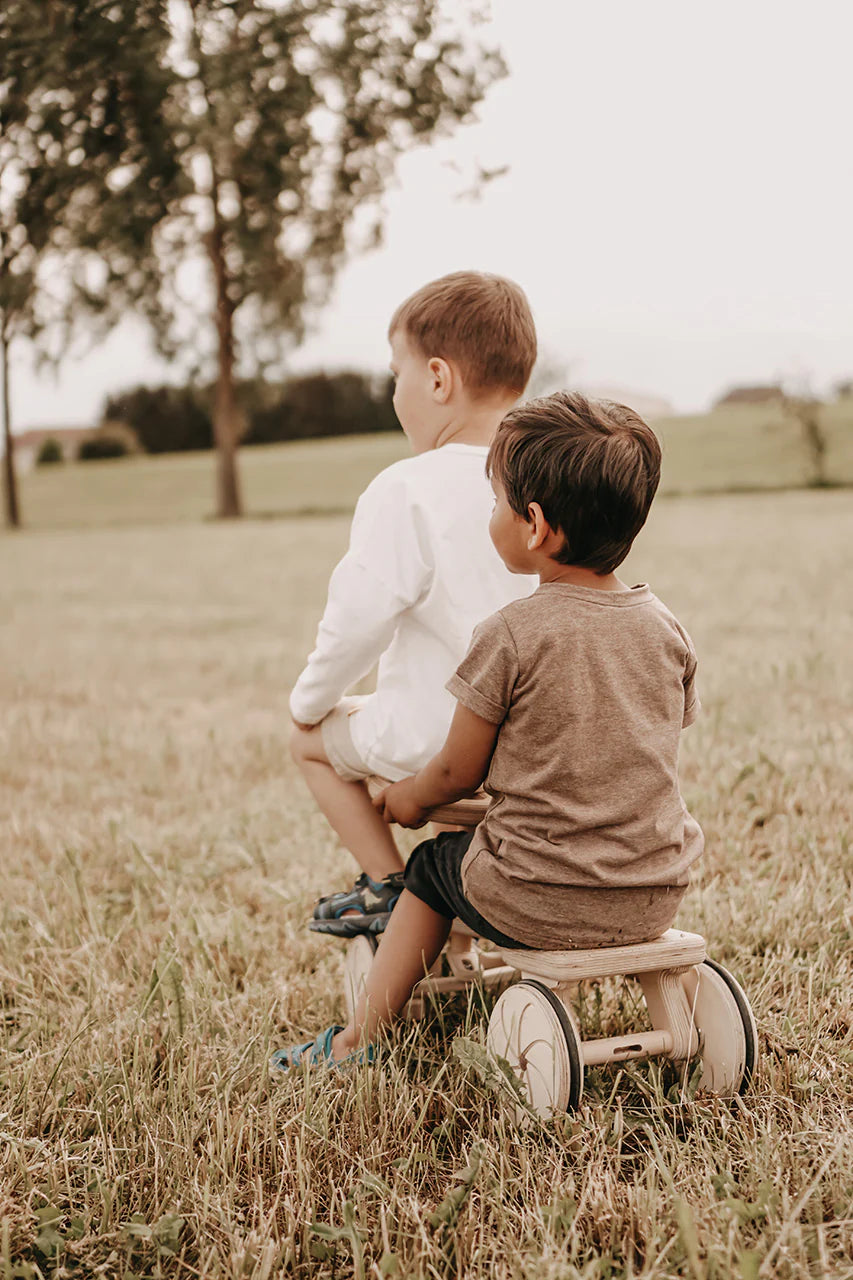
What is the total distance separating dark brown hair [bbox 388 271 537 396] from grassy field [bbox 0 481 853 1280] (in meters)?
1.36

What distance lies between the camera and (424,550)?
2.48 m

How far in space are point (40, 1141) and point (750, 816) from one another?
244 centimetres

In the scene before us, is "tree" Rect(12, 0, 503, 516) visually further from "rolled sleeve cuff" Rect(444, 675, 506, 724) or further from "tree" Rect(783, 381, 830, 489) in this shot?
"tree" Rect(783, 381, 830, 489)

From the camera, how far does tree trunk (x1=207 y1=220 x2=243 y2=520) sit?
1068 inches

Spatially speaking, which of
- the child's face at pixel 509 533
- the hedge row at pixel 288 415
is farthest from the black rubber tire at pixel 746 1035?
the hedge row at pixel 288 415

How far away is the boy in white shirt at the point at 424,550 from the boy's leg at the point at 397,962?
19 cm

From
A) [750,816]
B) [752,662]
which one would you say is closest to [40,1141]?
[750,816]

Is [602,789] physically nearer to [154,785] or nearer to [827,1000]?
[827,1000]

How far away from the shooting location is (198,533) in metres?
22.9

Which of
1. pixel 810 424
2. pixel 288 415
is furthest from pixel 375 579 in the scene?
pixel 288 415

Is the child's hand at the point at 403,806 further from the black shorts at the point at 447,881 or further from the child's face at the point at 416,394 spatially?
the child's face at the point at 416,394

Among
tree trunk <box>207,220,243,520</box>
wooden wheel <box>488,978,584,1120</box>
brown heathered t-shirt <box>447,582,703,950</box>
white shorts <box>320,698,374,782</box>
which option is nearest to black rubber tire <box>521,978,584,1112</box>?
wooden wheel <box>488,978,584,1120</box>

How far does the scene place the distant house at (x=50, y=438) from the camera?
5519cm

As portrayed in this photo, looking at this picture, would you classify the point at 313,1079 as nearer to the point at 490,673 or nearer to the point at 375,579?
the point at 490,673
